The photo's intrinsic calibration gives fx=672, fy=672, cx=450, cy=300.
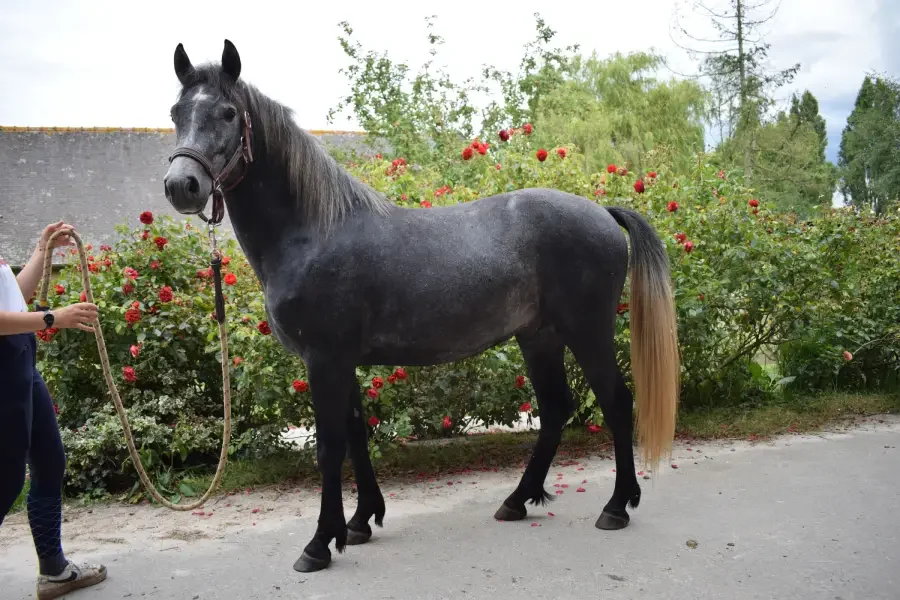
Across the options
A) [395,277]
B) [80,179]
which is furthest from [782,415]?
[80,179]

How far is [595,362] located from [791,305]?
3272mm

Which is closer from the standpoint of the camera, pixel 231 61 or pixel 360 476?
pixel 231 61

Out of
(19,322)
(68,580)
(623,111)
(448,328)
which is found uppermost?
(623,111)

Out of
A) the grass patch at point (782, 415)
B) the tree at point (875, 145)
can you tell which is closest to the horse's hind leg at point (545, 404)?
the grass patch at point (782, 415)

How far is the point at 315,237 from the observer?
9.76 feet

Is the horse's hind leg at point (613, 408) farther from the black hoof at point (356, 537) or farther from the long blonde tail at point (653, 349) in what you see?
the black hoof at point (356, 537)

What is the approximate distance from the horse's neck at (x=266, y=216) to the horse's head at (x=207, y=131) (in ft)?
0.34

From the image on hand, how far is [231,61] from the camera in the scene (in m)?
2.76

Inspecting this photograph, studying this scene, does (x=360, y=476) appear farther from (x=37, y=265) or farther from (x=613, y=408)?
(x=37, y=265)

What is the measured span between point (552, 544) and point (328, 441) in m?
1.16

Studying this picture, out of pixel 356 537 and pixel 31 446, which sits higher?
pixel 31 446

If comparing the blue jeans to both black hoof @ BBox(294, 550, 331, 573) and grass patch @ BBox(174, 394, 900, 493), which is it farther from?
grass patch @ BBox(174, 394, 900, 493)

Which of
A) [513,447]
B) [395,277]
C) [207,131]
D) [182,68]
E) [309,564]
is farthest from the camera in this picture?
[513,447]

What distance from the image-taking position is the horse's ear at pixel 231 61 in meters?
2.72
